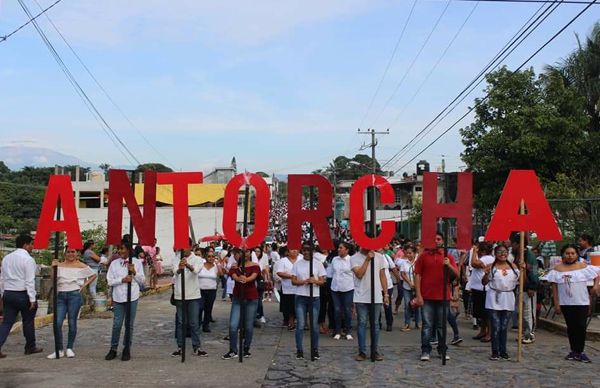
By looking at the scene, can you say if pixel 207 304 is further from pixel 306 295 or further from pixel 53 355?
pixel 53 355

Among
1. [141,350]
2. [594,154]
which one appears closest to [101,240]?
[141,350]

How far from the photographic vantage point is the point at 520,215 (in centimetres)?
910

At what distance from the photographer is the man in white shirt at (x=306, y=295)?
9234 millimetres

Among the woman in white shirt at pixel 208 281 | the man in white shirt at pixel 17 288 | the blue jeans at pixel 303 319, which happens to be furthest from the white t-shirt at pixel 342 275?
the man in white shirt at pixel 17 288

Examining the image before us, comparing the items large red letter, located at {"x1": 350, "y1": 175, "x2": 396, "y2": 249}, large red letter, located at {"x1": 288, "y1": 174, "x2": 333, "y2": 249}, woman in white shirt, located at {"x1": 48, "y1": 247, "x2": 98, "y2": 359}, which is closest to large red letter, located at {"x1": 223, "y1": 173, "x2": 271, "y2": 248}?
large red letter, located at {"x1": 288, "y1": 174, "x2": 333, "y2": 249}

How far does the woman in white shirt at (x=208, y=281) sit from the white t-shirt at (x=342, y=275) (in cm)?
226

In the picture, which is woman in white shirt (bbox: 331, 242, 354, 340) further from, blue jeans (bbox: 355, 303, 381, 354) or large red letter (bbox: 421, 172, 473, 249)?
large red letter (bbox: 421, 172, 473, 249)

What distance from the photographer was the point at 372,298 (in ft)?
29.9

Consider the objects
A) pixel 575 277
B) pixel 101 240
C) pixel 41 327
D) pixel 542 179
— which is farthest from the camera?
pixel 542 179

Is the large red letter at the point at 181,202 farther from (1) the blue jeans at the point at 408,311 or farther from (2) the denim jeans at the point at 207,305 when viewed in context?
(1) the blue jeans at the point at 408,311

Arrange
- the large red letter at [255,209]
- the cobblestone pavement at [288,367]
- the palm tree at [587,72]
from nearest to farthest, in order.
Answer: the cobblestone pavement at [288,367] → the large red letter at [255,209] → the palm tree at [587,72]

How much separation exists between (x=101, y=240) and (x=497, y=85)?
59.9ft

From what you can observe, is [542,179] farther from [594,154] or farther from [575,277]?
[575,277]

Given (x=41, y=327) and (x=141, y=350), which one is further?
(x=41, y=327)
